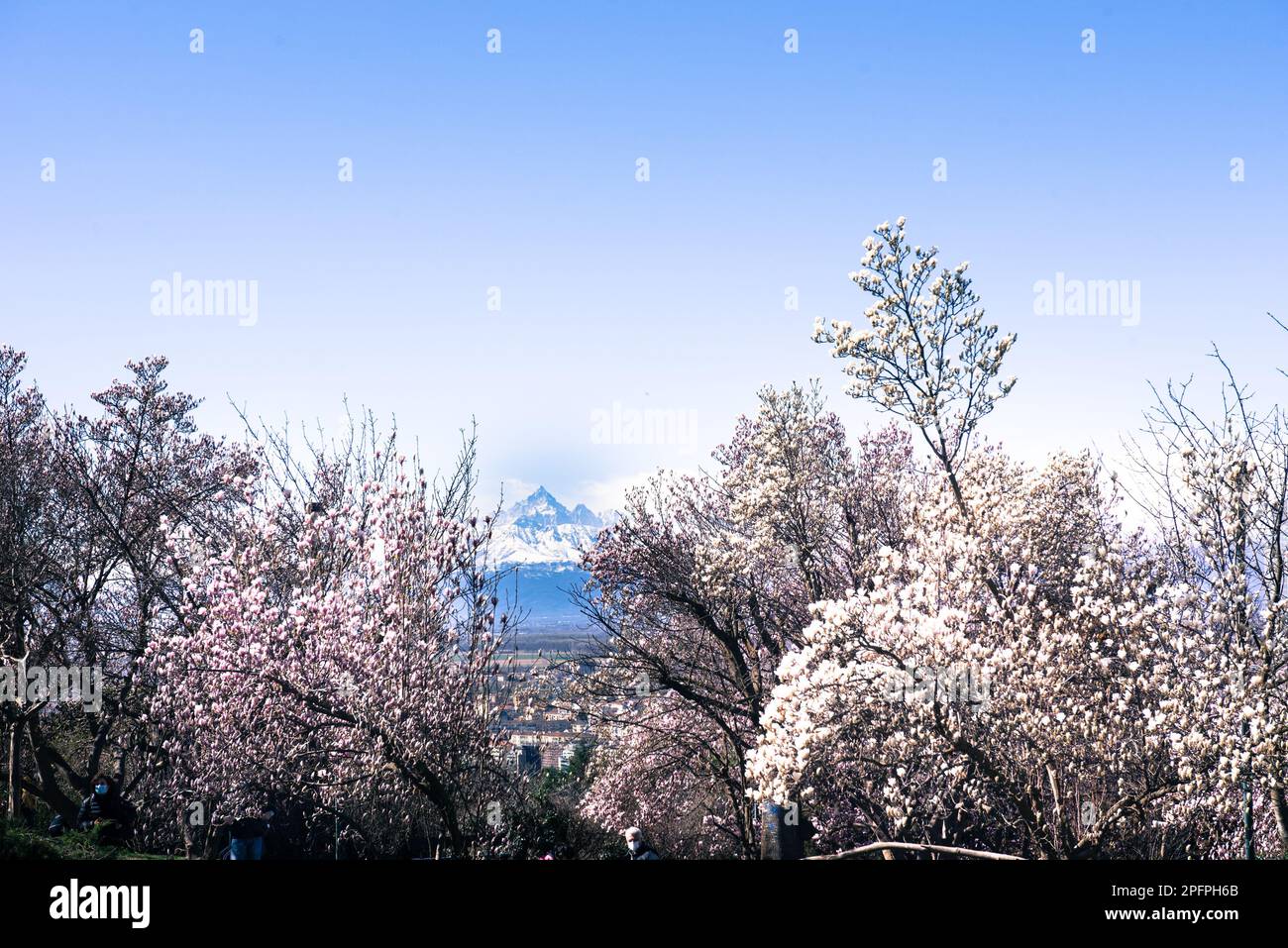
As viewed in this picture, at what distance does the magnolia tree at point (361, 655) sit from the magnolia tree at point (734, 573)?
17.8 feet

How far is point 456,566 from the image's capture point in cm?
1272

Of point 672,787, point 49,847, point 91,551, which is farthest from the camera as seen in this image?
point 672,787

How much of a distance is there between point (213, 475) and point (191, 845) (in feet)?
30.3

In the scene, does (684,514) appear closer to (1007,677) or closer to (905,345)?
(905,345)

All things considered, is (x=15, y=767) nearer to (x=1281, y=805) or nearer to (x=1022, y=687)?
(x=1022, y=687)

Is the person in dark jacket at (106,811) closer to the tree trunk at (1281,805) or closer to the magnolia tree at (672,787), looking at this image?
the magnolia tree at (672,787)

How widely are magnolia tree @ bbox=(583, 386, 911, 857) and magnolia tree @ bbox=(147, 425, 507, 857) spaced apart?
543 centimetres

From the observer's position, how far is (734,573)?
62.4 feet

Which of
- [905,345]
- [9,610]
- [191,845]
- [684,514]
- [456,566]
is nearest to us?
[456,566]

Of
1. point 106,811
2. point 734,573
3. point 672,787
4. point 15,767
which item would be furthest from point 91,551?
point 672,787

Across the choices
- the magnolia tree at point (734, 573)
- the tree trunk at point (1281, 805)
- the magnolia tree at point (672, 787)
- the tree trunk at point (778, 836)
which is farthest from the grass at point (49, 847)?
the tree trunk at point (1281, 805)

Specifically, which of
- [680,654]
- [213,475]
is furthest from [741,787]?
[213,475]

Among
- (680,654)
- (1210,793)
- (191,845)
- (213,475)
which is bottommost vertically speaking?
(191,845)

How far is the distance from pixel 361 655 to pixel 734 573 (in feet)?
28.3
